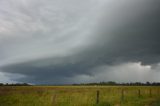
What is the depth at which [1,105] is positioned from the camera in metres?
25.1

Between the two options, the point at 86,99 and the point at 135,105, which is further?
the point at 86,99

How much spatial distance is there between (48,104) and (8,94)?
12827mm

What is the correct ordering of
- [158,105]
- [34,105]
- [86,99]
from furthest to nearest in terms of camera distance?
[86,99] → [158,105] → [34,105]

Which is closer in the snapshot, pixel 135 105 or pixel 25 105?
pixel 25 105

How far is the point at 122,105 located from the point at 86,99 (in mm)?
4693

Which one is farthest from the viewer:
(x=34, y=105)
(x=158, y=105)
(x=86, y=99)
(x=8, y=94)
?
(x=8, y=94)

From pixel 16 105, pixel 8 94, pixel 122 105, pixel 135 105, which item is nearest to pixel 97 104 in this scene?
pixel 122 105

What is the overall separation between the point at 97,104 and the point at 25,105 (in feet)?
23.7

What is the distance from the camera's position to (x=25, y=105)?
24625mm

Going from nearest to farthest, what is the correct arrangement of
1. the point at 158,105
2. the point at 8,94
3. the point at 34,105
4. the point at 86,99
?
the point at 34,105 → the point at 158,105 → the point at 86,99 → the point at 8,94

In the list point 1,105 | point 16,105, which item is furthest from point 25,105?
point 1,105

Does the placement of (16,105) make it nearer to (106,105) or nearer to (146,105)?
(106,105)

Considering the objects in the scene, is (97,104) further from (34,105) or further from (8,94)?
(8,94)

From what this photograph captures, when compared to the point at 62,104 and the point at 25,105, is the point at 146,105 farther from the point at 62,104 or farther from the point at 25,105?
the point at 25,105
